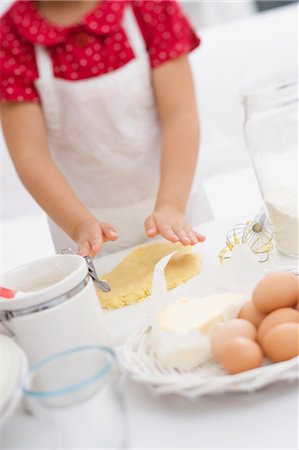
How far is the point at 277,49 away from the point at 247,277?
46.9 inches

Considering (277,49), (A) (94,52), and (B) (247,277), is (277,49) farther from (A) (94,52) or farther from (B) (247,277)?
(B) (247,277)

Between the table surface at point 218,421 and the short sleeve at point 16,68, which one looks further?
the short sleeve at point 16,68

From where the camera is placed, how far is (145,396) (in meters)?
0.48

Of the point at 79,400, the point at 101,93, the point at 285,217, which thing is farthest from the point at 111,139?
the point at 79,400

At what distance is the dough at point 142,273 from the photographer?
2.21 ft

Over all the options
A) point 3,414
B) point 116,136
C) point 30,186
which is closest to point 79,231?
point 30,186

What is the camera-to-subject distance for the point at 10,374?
0.46 metres

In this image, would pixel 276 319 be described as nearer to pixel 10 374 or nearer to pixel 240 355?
pixel 240 355

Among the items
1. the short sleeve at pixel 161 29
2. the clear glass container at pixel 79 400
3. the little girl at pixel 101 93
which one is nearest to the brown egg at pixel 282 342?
the clear glass container at pixel 79 400

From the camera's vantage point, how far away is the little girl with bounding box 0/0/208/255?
0.97 m

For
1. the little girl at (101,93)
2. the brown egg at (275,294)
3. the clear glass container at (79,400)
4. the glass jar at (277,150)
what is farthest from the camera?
the little girl at (101,93)

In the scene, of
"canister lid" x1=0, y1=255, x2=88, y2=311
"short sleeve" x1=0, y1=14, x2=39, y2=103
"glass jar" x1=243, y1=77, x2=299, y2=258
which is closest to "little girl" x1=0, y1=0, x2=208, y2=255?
"short sleeve" x1=0, y1=14, x2=39, y2=103

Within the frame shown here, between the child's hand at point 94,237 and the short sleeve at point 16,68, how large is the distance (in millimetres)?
297

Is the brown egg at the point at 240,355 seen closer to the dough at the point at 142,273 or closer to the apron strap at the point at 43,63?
the dough at the point at 142,273
